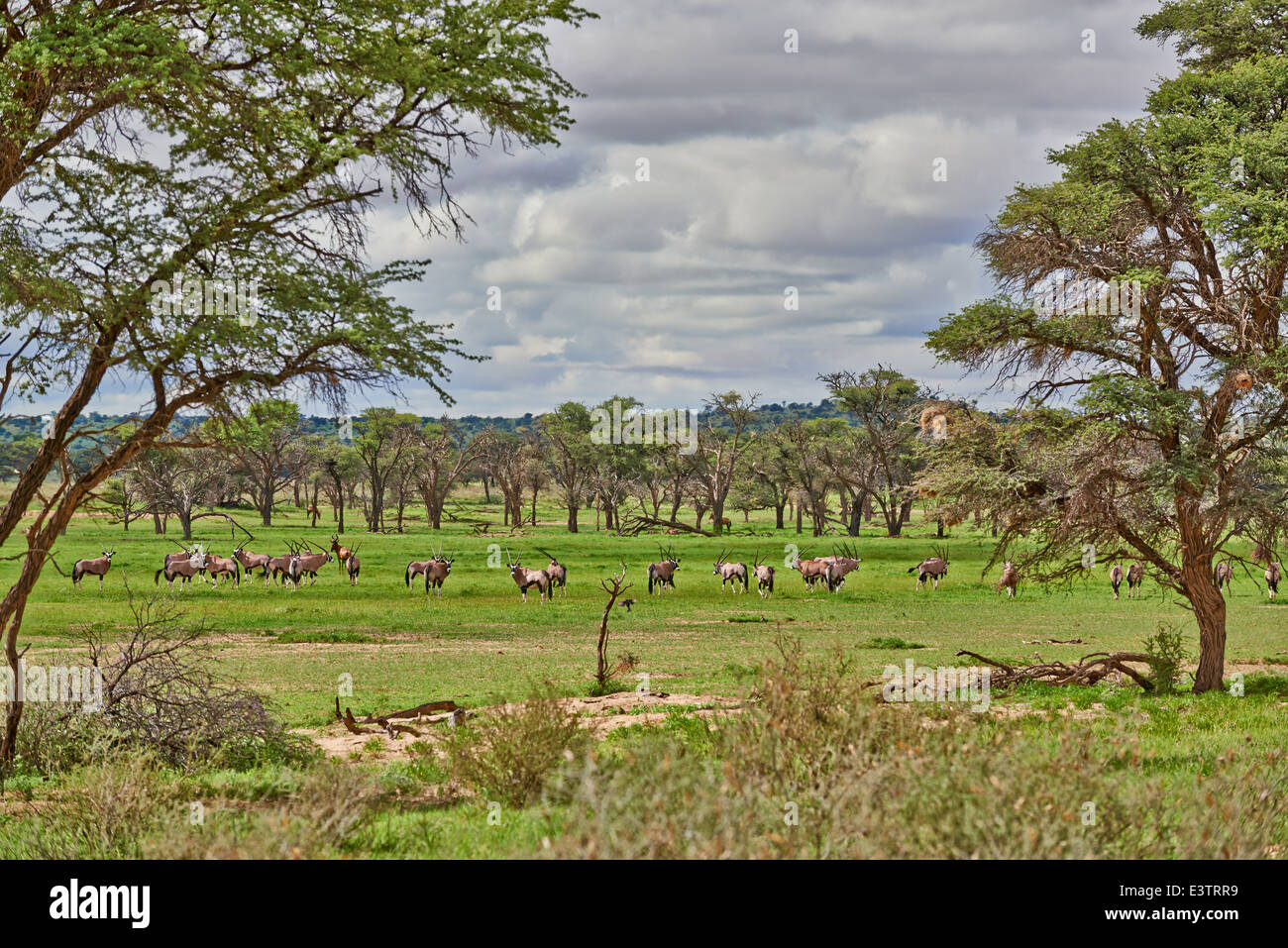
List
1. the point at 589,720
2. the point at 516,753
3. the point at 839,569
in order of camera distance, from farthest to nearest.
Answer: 1. the point at 839,569
2. the point at 589,720
3. the point at 516,753

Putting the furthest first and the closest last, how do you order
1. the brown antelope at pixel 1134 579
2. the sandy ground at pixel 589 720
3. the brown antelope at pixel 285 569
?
the brown antelope at pixel 285 569
the brown antelope at pixel 1134 579
the sandy ground at pixel 589 720

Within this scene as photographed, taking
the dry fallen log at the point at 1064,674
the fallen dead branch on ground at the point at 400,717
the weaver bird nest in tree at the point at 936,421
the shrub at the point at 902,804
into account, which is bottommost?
the dry fallen log at the point at 1064,674

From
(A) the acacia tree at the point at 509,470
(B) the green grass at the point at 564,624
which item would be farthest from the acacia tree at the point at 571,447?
(B) the green grass at the point at 564,624

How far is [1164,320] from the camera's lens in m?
17.7

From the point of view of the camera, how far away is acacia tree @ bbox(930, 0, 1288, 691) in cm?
1644

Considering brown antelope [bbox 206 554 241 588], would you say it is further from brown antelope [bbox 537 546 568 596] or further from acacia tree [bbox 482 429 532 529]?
acacia tree [bbox 482 429 532 529]

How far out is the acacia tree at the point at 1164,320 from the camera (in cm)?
1644

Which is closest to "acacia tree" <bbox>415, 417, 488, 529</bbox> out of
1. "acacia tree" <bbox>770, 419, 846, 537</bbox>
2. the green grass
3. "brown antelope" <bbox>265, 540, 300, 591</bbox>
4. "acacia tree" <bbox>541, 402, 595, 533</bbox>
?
"acacia tree" <bbox>541, 402, 595, 533</bbox>

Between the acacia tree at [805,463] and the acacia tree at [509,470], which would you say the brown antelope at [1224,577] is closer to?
the acacia tree at [805,463]

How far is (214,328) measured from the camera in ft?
38.6

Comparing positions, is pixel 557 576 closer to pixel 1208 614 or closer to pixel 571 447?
pixel 1208 614

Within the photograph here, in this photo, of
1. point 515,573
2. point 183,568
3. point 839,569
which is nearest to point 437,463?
point 183,568
